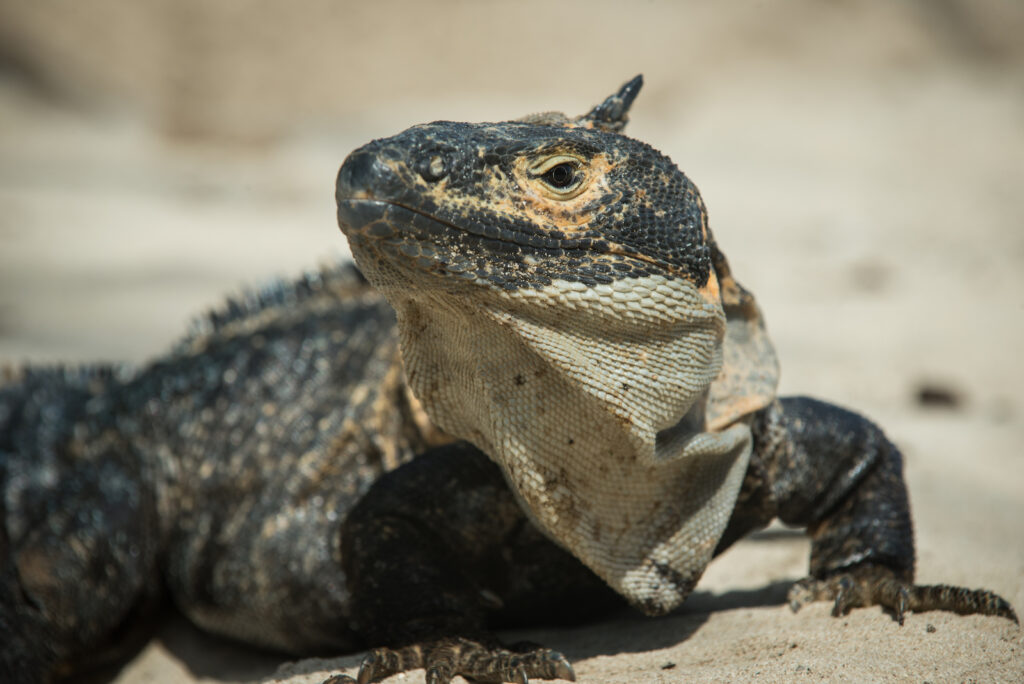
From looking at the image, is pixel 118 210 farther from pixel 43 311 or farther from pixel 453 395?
pixel 453 395

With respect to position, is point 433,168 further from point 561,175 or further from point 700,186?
Answer: point 700,186

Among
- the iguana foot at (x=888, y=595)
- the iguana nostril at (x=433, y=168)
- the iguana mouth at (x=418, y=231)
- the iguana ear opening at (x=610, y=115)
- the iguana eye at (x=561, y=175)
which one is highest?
the iguana ear opening at (x=610, y=115)

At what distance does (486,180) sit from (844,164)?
15.8 metres

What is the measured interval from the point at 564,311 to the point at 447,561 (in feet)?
4.21

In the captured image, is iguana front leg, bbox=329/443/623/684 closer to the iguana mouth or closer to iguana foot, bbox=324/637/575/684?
iguana foot, bbox=324/637/575/684

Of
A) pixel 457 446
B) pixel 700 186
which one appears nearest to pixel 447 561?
pixel 457 446

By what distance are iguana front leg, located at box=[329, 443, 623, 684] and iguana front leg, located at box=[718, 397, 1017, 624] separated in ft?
2.44

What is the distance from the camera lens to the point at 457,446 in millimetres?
3693

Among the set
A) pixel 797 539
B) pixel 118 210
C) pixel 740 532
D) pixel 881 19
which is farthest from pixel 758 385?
pixel 881 19

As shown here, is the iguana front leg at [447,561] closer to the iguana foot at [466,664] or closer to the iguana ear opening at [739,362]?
the iguana foot at [466,664]

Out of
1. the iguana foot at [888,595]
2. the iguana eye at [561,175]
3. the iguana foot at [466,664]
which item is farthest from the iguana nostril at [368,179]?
the iguana foot at [888,595]

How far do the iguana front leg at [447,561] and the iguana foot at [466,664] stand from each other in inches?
1.4

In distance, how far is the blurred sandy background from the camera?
14.6ft

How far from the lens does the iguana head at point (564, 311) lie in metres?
2.74
